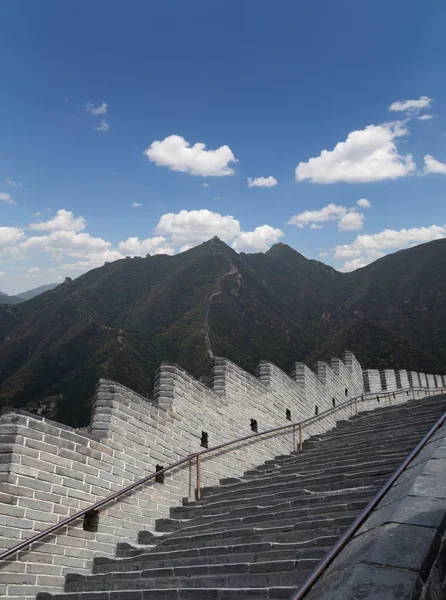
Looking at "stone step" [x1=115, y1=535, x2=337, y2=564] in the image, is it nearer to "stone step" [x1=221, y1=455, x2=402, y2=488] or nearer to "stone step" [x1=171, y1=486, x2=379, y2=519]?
"stone step" [x1=171, y1=486, x2=379, y2=519]

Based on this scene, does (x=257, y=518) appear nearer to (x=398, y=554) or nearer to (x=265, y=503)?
(x=265, y=503)

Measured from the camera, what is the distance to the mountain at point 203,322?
46.6 m

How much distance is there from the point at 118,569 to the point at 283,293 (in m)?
78.7

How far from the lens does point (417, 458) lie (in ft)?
16.0

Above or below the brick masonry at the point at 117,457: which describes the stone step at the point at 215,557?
below

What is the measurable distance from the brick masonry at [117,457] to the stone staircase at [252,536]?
0.25 m

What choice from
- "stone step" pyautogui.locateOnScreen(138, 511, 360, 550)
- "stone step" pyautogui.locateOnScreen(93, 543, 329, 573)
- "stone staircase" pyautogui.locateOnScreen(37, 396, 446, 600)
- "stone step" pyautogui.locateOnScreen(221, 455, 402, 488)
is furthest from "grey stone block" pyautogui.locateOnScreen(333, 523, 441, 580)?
"stone step" pyautogui.locateOnScreen(221, 455, 402, 488)

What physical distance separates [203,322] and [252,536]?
171 ft

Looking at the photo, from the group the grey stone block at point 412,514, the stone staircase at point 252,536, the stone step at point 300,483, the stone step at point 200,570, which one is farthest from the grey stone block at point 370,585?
the stone step at point 300,483

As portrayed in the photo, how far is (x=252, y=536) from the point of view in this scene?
480 cm

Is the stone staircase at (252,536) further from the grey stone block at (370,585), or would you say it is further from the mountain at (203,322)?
the mountain at (203,322)

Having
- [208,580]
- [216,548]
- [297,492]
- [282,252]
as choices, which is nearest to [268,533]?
[216,548]

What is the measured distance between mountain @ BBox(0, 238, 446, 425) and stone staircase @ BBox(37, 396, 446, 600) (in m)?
36.2

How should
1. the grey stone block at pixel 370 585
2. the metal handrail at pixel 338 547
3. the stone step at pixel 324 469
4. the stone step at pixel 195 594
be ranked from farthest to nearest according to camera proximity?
1. the stone step at pixel 324 469
2. the stone step at pixel 195 594
3. the metal handrail at pixel 338 547
4. the grey stone block at pixel 370 585
